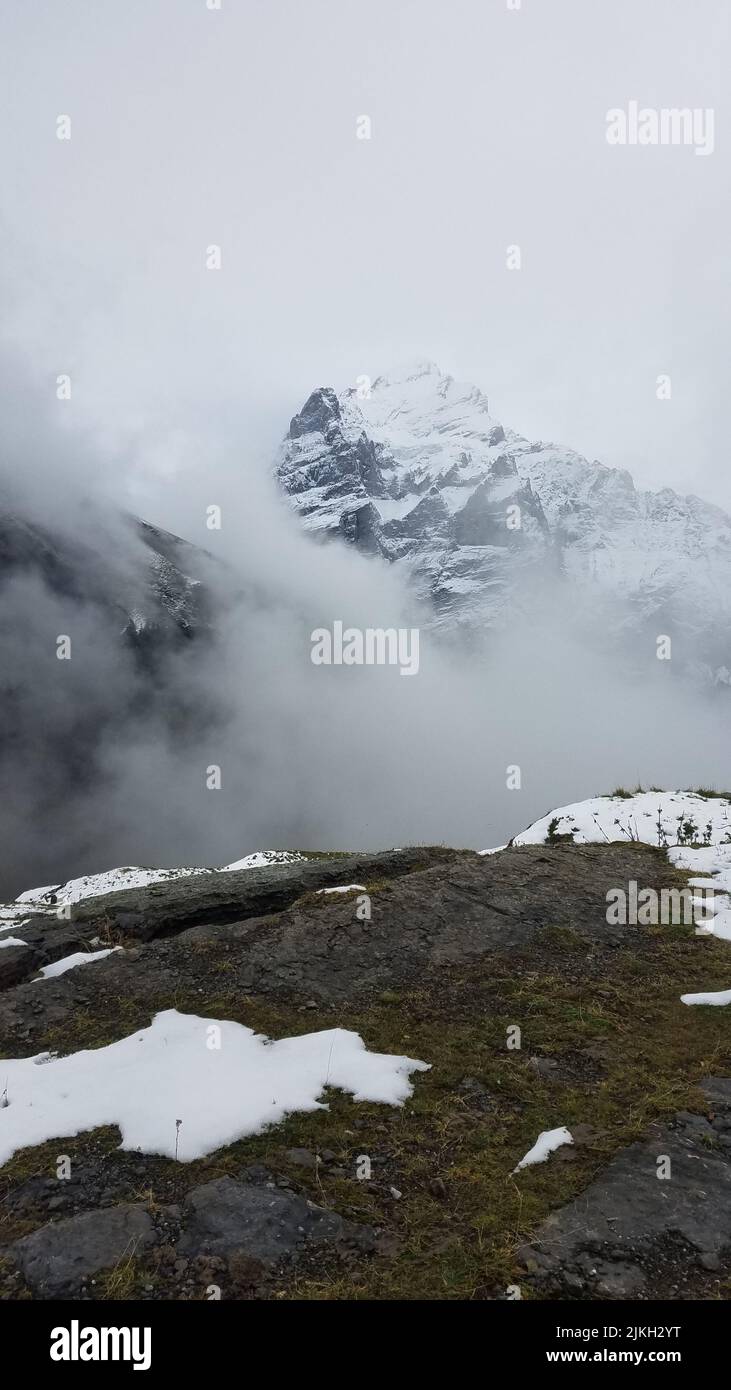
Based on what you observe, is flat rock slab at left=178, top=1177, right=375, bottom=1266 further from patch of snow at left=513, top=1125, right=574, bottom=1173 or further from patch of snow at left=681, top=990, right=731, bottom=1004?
patch of snow at left=681, top=990, right=731, bottom=1004

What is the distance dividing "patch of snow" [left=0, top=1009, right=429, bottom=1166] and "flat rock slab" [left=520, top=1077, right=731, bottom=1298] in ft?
7.88

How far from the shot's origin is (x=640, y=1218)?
228 inches

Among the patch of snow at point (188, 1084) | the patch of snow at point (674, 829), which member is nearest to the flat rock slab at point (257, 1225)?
the patch of snow at point (188, 1084)

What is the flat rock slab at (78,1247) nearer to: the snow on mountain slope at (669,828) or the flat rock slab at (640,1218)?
the flat rock slab at (640,1218)

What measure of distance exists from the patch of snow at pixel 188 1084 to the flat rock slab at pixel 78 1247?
92 centimetres

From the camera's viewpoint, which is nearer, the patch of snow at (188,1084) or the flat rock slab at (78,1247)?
the flat rock slab at (78,1247)

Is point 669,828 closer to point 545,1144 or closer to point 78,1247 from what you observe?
point 545,1144

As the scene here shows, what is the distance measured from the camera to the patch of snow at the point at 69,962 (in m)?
11.7

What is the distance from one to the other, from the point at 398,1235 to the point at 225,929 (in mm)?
7518

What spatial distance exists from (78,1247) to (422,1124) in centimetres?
341

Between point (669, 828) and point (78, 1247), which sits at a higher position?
point (669, 828)

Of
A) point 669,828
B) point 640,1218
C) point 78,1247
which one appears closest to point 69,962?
point 78,1247

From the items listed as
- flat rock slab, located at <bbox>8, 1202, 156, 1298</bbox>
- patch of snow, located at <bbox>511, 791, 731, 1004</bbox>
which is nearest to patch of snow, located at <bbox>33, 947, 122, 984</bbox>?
flat rock slab, located at <bbox>8, 1202, 156, 1298</bbox>
